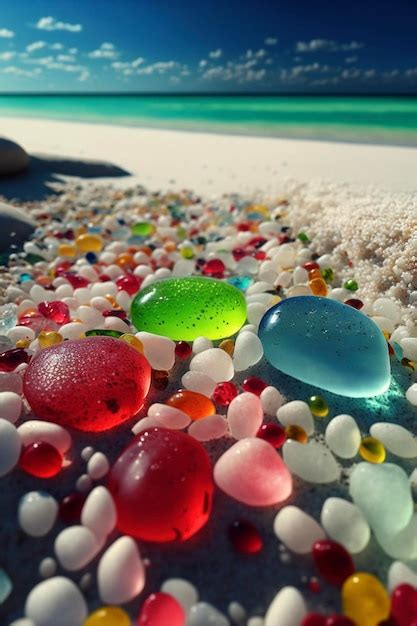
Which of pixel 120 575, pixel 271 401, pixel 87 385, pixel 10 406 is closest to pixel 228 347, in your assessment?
pixel 271 401

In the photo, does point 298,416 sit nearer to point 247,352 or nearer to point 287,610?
point 247,352

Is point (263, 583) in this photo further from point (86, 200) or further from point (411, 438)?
point (86, 200)

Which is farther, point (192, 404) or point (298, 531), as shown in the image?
point (192, 404)

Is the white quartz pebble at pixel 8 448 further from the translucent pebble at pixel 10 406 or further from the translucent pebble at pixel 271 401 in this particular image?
the translucent pebble at pixel 271 401

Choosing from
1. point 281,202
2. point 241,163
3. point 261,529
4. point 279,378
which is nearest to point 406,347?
point 279,378

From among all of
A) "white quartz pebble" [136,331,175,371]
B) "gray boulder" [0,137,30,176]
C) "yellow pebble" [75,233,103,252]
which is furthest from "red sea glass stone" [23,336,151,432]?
"gray boulder" [0,137,30,176]

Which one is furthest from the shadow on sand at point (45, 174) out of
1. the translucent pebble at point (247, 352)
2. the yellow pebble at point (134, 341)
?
the translucent pebble at point (247, 352)
